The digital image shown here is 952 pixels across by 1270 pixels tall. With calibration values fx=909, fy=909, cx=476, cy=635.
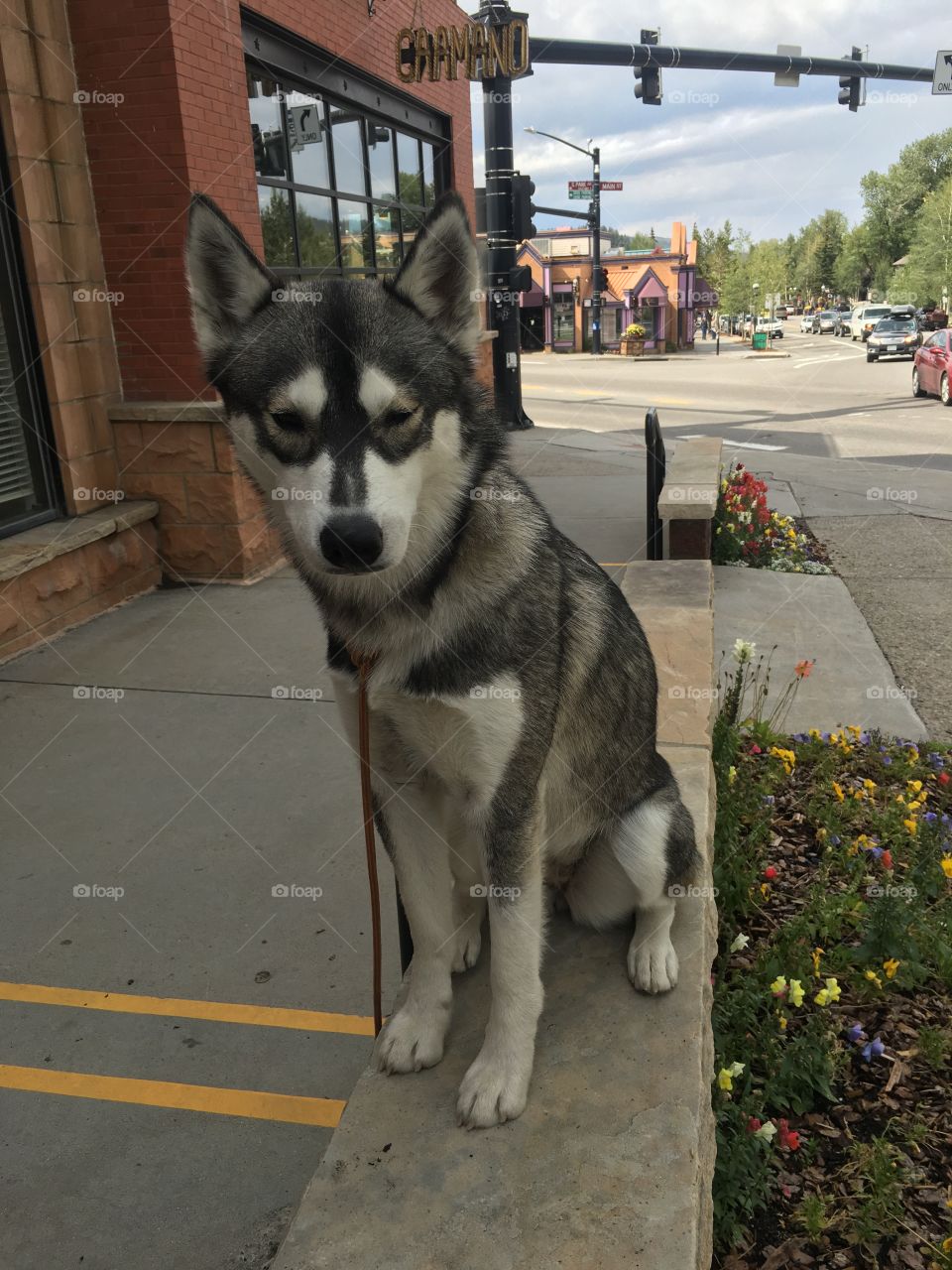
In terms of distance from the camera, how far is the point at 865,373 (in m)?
31.8

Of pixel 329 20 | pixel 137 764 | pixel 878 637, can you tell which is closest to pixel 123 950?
pixel 137 764

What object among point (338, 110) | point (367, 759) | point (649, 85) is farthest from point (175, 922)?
point (649, 85)

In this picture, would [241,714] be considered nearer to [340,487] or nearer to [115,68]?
[340,487]

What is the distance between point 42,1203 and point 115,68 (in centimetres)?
686

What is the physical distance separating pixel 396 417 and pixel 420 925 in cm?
123

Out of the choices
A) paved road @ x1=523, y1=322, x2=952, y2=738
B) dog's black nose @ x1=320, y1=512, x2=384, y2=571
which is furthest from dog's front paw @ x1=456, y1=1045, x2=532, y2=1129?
paved road @ x1=523, y1=322, x2=952, y2=738

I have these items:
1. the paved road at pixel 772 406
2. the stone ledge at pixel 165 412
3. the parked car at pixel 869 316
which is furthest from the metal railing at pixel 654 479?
the parked car at pixel 869 316

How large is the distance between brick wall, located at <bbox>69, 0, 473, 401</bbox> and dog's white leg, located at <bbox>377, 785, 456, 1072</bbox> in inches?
210

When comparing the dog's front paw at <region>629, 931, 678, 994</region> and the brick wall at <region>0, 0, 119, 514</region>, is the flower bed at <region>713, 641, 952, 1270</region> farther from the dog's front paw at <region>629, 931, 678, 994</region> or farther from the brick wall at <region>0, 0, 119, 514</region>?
the brick wall at <region>0, 0, 119, 514</region>

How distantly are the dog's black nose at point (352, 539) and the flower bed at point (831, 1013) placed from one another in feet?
5.65

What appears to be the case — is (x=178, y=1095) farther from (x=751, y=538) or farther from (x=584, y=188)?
(x=584, y=188)

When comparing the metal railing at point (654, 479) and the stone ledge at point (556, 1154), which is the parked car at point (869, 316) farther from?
the stone ledge at point (556, 1154)

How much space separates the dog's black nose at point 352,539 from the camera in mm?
1771

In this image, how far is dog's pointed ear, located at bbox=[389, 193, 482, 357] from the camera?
2098mm
